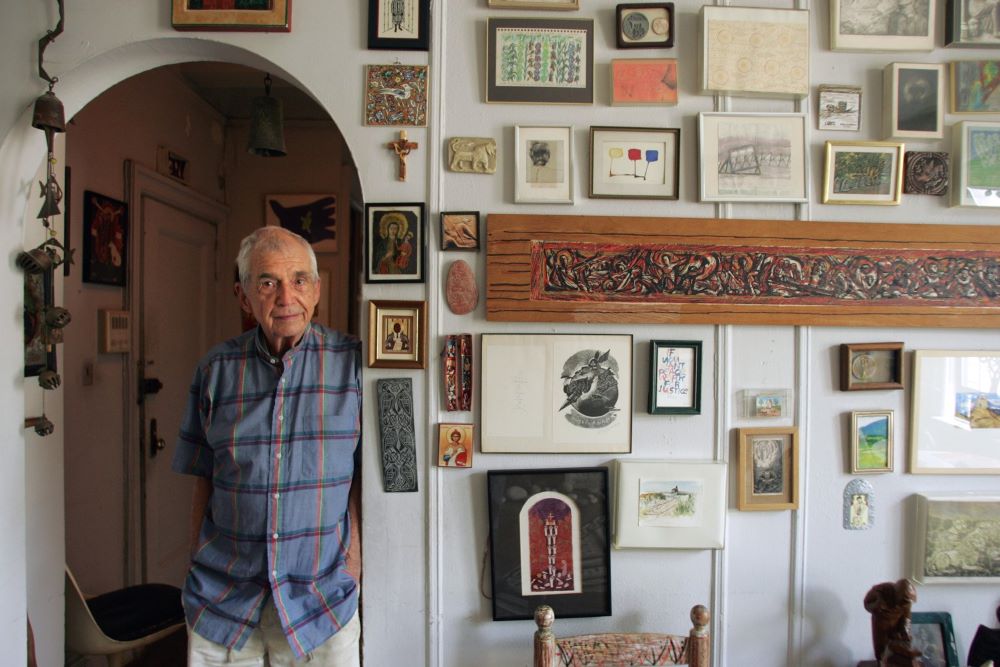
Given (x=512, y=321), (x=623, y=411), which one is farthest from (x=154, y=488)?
(x=623, y=411)

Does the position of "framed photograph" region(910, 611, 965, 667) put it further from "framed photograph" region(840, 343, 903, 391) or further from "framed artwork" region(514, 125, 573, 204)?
"framed artwork" region(514, 125, 573, 204)

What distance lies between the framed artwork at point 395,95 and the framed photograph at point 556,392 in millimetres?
595

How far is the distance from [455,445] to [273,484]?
0.44m

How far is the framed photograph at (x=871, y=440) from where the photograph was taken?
1506 millimetres

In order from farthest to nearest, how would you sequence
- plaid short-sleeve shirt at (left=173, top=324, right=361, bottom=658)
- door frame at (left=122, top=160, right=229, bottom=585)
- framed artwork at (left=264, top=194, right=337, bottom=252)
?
framed artwork at (left=264, top=194, right=337, bottom=252)
door frame at (left=122, top=160, right=229, bottom=585)
plaid short-sleeve shirt at (left=173, top=324, right=361, bottom=658)

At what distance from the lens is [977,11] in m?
1.50

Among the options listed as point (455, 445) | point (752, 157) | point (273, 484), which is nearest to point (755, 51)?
point (752, 157)

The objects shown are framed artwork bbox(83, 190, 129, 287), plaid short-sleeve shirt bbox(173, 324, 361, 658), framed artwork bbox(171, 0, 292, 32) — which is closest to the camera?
plaid short-sleeve shirt bbox(173, 324, 361, 658)

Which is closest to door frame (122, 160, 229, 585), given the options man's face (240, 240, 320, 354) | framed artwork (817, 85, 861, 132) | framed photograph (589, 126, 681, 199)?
man's face (240, 240, 320, 354)

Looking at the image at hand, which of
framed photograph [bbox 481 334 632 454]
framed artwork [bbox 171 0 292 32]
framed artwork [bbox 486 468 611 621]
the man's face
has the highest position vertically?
framed artwork [bbox 171 0 292 32]

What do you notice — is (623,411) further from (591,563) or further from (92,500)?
(92,500)

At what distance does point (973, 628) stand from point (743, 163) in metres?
1.40

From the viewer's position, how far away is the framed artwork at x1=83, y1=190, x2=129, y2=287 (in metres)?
2.11

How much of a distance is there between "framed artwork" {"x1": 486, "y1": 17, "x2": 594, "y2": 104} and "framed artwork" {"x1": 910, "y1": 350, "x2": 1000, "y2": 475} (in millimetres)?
1150
